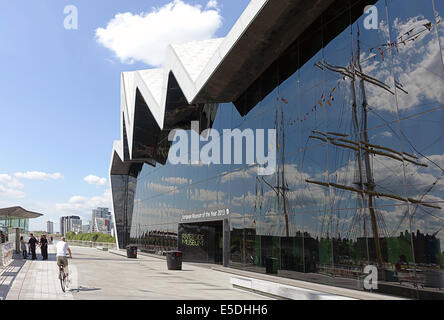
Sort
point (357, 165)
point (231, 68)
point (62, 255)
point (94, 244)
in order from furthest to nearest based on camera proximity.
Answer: point (94, 244)
point (231, 68)
point (357, 165)
point (62, 255)

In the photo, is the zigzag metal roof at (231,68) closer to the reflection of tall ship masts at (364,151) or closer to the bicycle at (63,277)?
the reflection of tall ship masts at (364,151)

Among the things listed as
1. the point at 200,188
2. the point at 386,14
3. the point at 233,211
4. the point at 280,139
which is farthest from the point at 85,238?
the point at 386,14

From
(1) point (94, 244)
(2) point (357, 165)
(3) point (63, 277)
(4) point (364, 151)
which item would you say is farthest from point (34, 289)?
(1) point (94, 244)

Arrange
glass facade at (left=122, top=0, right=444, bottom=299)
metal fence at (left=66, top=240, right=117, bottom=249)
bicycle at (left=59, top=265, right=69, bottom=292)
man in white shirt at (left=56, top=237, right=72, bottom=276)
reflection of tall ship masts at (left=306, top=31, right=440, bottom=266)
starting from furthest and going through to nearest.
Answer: metal fence at (left=66, top=240, right=117, bottom=249) < man in white shirt at (left=56, top=237, right=72, bottom=276) < reflection of tall ship masts at (left=306, top=31, right=440, bottom=266) < bicycle at (left=59, top=265, right=69, bottom=292) < glass facade at (left=122, top=0, right=444, bottom=299)

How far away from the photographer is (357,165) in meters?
12.4

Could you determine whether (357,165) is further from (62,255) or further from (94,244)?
(94,244)

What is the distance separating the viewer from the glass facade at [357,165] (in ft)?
33.3

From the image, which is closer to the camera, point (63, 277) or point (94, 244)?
point (63, 277)

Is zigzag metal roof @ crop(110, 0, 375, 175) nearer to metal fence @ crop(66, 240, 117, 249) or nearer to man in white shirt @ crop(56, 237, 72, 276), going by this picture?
man in white shirt @ crop(56, 237, 72, 276)

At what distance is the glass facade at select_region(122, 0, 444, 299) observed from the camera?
10156 millimetres

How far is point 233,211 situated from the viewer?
68.0ft

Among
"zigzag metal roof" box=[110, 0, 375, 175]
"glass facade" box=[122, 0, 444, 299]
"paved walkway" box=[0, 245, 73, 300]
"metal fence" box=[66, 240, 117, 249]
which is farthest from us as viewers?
"metal fence" box=[66, 240, 117, 249]

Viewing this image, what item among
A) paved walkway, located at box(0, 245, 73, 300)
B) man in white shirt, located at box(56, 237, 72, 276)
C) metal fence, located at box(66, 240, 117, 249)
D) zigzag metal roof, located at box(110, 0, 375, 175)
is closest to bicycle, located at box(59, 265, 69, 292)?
man in white shirt, located at box(56, 237, 72, 276)
